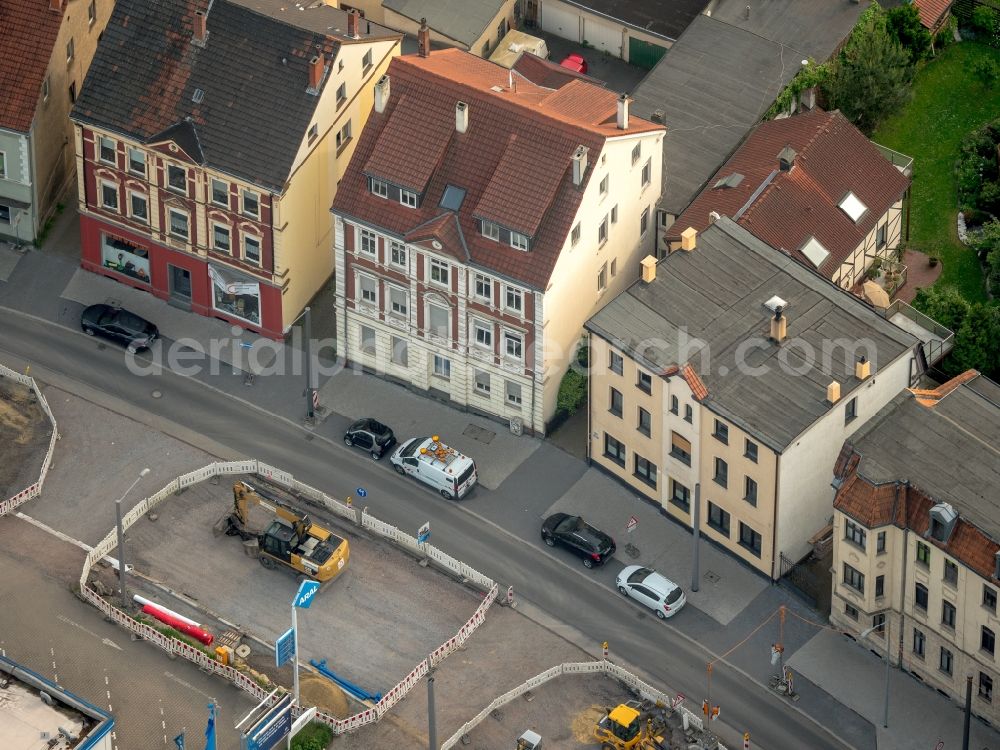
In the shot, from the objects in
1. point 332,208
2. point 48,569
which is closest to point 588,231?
point 332,208

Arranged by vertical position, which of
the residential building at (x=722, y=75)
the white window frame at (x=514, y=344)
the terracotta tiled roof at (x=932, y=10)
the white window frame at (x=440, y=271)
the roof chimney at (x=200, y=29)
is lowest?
the white window frame at (x=514, y=344)

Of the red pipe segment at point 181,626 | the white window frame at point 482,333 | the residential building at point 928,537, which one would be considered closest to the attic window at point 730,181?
the white window frame at point 482,333

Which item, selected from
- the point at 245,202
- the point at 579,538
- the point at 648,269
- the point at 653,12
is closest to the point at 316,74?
the point at 245,202

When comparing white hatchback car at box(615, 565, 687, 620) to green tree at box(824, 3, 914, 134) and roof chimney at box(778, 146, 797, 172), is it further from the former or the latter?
green tree at box(824, 3, 914, 134)

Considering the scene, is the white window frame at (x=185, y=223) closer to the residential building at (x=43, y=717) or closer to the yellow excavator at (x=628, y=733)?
the residential building at (x=43, y=717)

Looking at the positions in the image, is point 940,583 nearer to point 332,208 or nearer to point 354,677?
point 354,677

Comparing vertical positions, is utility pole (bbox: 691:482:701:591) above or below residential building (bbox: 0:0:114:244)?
below

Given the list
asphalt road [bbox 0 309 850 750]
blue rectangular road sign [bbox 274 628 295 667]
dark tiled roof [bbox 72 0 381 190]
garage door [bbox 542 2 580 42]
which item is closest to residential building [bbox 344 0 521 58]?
garage door [bbox 542 2 580 42]
